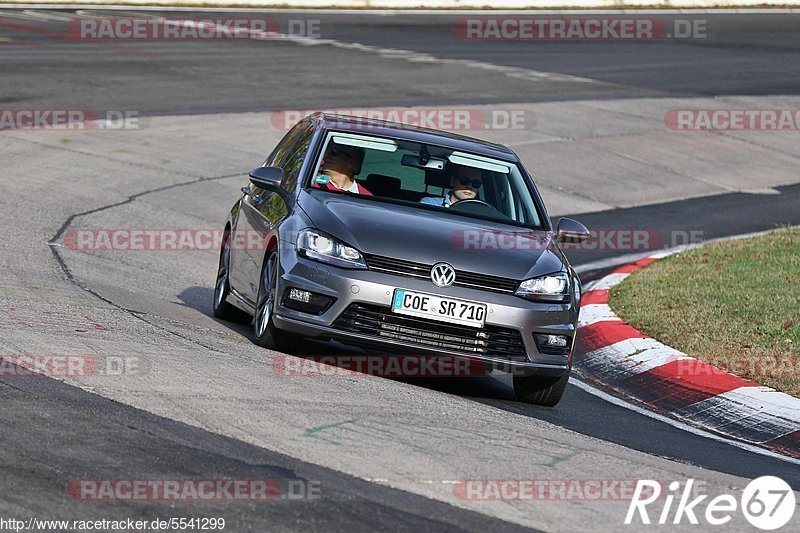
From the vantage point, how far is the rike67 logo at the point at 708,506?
5680 millimetres

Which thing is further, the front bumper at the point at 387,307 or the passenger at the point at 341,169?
the passenger at the point at 341,169

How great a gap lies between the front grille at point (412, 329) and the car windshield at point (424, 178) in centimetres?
122

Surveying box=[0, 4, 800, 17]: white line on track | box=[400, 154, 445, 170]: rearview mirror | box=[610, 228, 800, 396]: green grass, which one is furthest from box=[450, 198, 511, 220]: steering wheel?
box=[0, 4, 800, 17]: white line on track

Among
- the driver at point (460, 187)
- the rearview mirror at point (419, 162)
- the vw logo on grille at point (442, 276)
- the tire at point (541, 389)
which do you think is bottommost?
the tire at point (541, 389)

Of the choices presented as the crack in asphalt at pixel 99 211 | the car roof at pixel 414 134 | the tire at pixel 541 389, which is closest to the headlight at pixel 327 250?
the crack in asphalt at pixel 99 211

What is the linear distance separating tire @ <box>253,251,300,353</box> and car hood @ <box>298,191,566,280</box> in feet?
1.43

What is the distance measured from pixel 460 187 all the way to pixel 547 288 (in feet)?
4.24

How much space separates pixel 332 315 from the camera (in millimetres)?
7914

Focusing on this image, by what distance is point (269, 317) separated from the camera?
8.36 meters

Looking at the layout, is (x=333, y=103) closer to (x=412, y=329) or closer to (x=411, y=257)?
(x=411, y=257)

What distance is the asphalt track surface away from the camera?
17.6ft

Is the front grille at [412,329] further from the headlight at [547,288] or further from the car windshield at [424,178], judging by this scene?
the car windshield at [424,178]

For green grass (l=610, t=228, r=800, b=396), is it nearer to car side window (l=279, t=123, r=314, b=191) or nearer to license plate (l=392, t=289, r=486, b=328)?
license plate (l=392, t=289, r=486, b=328)

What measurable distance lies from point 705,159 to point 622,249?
564 centimetres
